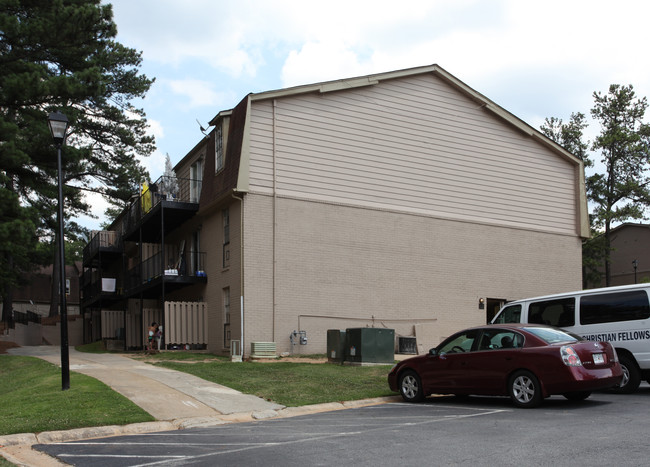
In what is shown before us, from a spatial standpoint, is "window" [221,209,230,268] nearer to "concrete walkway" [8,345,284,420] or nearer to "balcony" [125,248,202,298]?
"balcony" [125,248,202,298]

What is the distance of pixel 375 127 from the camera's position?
25.6 metres

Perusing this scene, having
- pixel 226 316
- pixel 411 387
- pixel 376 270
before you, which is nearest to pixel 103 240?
pixel 226 316

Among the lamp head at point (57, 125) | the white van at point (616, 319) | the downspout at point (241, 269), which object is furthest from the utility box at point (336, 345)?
the lamp head at point (57, 125)

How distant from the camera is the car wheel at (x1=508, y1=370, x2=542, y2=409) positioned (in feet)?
36.3

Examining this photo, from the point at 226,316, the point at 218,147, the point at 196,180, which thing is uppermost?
the point at 218,147

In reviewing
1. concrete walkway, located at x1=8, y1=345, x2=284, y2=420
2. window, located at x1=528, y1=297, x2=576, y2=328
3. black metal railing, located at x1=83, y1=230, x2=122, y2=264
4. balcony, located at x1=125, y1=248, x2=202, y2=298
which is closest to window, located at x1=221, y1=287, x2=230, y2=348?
balcony, located at x1=125, y1=248, x2=202, y2=298

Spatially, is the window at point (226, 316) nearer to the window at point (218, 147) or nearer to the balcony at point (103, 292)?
the window at point (218, 147)

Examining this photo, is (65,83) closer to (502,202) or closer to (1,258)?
(1,258)

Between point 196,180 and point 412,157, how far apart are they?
8.54m

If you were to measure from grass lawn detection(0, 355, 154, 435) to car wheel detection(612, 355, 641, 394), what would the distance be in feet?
28.7

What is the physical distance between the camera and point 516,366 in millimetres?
11367

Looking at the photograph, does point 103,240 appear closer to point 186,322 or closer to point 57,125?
point 186,322

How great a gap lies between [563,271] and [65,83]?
847 inches

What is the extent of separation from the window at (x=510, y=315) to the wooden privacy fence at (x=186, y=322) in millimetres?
12744
